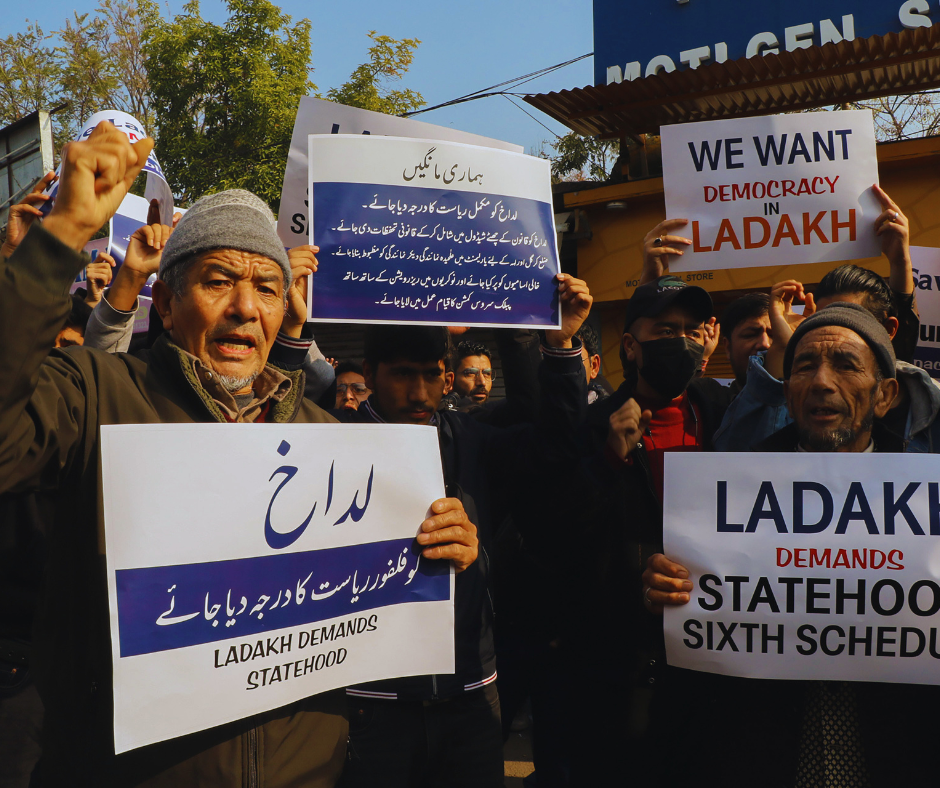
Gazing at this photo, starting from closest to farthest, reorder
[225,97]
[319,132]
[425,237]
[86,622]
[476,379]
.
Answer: [86,622] → [425,237] → [319,132] → [476,379] → [225,97]

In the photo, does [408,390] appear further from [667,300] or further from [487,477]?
[667,300]

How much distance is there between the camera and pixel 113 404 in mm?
1664

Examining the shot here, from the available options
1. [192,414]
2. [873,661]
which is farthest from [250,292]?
[873,661]

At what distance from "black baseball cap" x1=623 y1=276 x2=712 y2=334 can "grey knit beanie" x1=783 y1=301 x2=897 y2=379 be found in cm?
55

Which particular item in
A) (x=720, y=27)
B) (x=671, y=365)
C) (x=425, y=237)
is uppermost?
(x=720, y=27)

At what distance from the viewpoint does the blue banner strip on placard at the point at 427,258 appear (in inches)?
104

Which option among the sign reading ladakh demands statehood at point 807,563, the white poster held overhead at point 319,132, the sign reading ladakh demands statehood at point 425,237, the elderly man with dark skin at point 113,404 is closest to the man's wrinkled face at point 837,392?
the sign reading ladakh demands statehood at point 807,563

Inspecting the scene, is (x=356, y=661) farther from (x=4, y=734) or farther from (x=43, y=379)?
(x=4, y=734)

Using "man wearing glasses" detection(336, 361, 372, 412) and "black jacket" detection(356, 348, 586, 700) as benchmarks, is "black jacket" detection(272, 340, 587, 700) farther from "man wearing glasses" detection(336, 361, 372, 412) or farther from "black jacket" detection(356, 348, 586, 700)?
"man wearing glasses" detection(336, 361, 372, 412)

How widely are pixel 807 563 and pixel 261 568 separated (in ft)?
4.40

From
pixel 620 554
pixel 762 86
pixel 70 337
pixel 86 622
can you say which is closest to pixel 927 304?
pixel 620 554

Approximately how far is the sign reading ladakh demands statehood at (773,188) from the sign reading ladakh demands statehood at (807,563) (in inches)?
52.1

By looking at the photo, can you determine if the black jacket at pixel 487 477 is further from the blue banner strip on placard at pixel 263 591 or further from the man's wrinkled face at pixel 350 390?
the man's wrinkled face at pixel 350 390

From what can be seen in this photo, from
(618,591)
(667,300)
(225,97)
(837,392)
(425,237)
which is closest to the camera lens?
(837,392)
